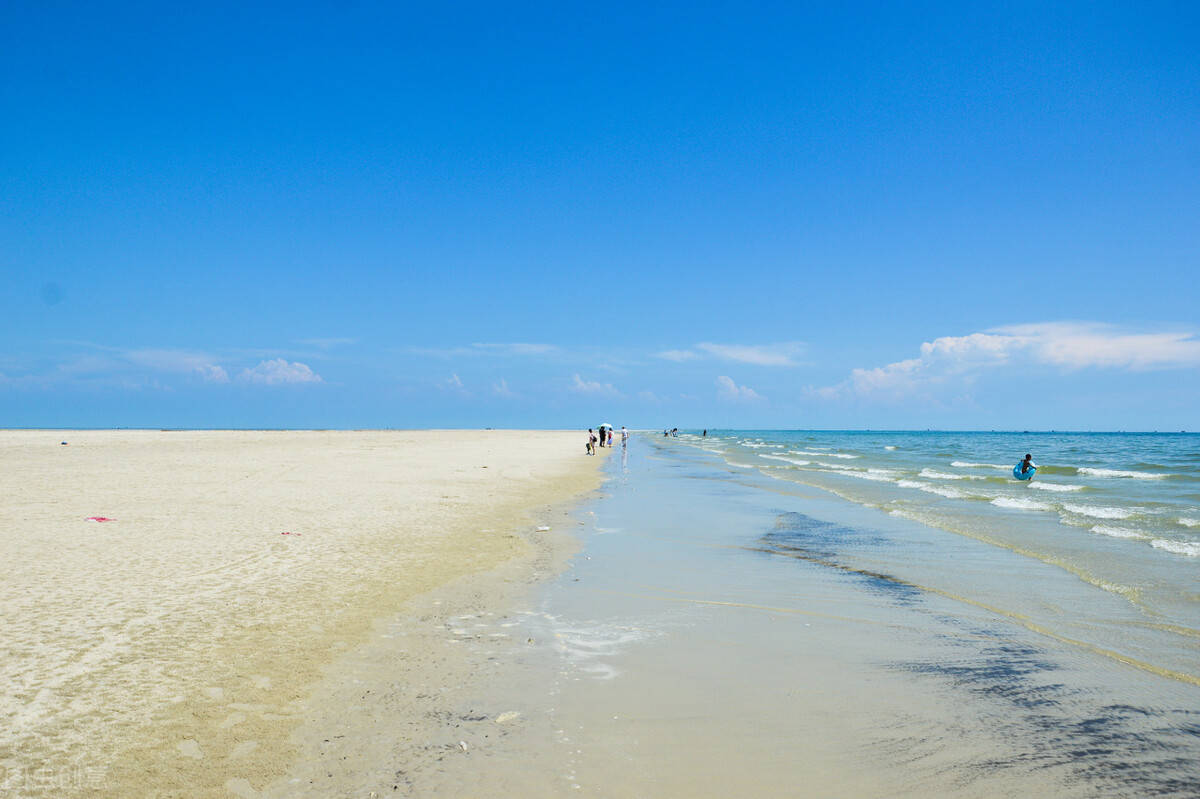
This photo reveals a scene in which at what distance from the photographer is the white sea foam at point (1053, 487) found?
2836 centimetres

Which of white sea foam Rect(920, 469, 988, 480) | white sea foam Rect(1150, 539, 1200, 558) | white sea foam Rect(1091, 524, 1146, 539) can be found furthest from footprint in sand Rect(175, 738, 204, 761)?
white sea foam Rect(920, 469, 988, 480)

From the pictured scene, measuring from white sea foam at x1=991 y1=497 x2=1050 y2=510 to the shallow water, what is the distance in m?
9.15

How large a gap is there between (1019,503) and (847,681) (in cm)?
1979

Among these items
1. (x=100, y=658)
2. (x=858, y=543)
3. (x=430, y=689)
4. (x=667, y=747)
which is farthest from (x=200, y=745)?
(x=858, y=543)

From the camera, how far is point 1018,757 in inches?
182

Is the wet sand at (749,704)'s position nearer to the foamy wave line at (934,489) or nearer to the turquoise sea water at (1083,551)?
the turquoise sea water at (1083,551)

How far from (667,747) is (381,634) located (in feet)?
12.3

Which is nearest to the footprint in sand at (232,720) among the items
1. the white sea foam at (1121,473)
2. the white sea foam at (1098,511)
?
the white sea foam at (1098,511)

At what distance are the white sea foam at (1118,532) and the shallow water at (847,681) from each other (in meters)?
3.13

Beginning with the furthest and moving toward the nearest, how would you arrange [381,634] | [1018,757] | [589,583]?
[589,583] → [381,634] → [1018,757]

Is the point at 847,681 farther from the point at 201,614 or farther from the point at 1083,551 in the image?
the point at 1083,551

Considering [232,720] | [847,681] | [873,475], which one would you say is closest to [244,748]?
[232,720]

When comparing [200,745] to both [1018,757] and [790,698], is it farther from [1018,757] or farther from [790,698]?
[1018,757]

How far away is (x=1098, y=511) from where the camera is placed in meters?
20.2
